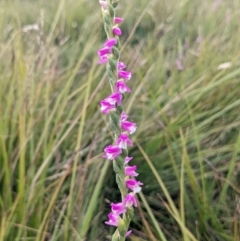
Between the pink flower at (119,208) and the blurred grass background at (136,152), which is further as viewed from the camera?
the blurred grass background at (136,152)

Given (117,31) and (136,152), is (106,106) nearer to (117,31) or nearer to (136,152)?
(117,31)

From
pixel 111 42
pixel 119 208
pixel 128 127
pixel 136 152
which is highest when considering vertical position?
pixel 111 42

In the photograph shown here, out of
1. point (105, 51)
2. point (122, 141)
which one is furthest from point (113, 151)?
point (105, 51)

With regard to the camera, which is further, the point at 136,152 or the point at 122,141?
the point at 136,152

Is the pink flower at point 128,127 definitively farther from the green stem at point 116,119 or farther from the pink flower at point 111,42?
the pink flower at point 111,42

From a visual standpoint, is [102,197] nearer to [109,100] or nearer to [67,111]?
[67,111]

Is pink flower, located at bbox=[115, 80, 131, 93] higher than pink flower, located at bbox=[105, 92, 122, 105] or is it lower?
higher

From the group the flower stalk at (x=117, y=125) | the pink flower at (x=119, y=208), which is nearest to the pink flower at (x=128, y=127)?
the flower stalk at (x=117, y=125)

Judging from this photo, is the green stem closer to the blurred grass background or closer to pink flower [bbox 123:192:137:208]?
pink flower [bbox 123:192:137:208]

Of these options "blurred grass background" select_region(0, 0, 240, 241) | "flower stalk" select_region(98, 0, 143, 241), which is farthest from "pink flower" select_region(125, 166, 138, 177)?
"blurred grass background" select_region(0, 0, 240, 241)
